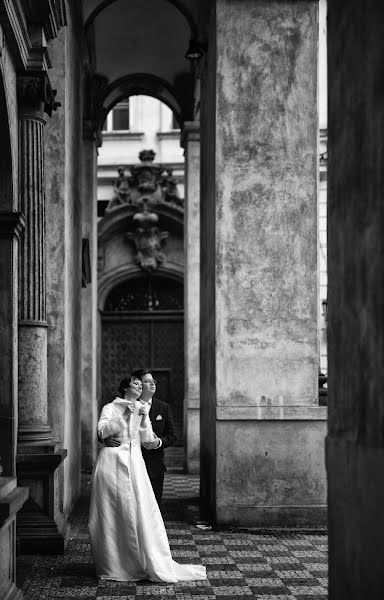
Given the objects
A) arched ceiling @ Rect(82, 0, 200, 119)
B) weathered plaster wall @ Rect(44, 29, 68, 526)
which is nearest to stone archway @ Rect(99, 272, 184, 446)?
arched ceiling @ Rect(82, 0, 200, 119)

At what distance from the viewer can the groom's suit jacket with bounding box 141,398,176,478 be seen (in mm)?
11336

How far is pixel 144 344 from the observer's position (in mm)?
24656

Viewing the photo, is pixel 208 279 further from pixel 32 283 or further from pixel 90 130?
pixel 90 130

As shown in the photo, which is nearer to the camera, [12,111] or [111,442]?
[111,442]

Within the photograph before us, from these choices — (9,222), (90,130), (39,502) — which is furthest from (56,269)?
(90,130)

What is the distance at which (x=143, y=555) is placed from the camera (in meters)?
8.37

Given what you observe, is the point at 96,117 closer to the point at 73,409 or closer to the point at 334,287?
the point at 73,409

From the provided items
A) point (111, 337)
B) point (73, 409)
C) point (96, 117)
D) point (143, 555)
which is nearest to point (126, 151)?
point (111, 337)

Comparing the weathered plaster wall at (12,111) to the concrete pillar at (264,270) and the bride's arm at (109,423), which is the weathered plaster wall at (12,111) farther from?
the concrete pillar at (264,270)

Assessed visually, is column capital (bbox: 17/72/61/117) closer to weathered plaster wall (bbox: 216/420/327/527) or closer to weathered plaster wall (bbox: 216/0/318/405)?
weathered plaster wall (bbox: 216/0/318/405)

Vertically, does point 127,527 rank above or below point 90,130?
below

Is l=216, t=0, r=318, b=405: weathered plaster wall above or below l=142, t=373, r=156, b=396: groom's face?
above

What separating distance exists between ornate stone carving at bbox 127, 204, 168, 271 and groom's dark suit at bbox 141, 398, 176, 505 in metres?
12.5

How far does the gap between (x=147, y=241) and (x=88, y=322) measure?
20.6ft
